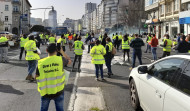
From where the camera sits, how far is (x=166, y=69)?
416 cm

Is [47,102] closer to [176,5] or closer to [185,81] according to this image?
[185,81]

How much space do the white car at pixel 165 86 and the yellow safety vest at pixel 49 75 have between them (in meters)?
1.66

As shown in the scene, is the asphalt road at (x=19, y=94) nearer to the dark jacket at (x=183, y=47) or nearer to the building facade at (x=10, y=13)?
the dark jacket at (x=183, y=47)

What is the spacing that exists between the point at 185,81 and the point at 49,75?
2144 millimetres

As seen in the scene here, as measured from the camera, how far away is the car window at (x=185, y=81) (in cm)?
315

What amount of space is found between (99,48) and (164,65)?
14.7ft

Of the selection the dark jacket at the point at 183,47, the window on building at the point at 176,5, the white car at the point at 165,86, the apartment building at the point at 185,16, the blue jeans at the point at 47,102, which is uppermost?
the window on building at the point at 176,5

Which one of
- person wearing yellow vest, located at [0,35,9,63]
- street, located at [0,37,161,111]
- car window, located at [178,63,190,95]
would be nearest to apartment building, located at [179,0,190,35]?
person wearing yellow vest, located at [0,35,9,63]

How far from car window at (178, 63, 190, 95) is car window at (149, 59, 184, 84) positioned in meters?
0.16

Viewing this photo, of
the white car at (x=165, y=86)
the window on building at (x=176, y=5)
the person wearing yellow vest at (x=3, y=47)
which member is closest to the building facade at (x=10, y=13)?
the window on building at (x=176, y=5)

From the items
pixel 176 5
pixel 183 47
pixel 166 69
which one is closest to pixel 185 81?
pixel 166 69

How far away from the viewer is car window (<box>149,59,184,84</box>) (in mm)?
3674

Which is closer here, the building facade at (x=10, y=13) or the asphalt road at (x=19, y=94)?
the asphalt road at (x=19, y=94)

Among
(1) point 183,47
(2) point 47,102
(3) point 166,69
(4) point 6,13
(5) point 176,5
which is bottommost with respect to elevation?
(2) point 47,102
